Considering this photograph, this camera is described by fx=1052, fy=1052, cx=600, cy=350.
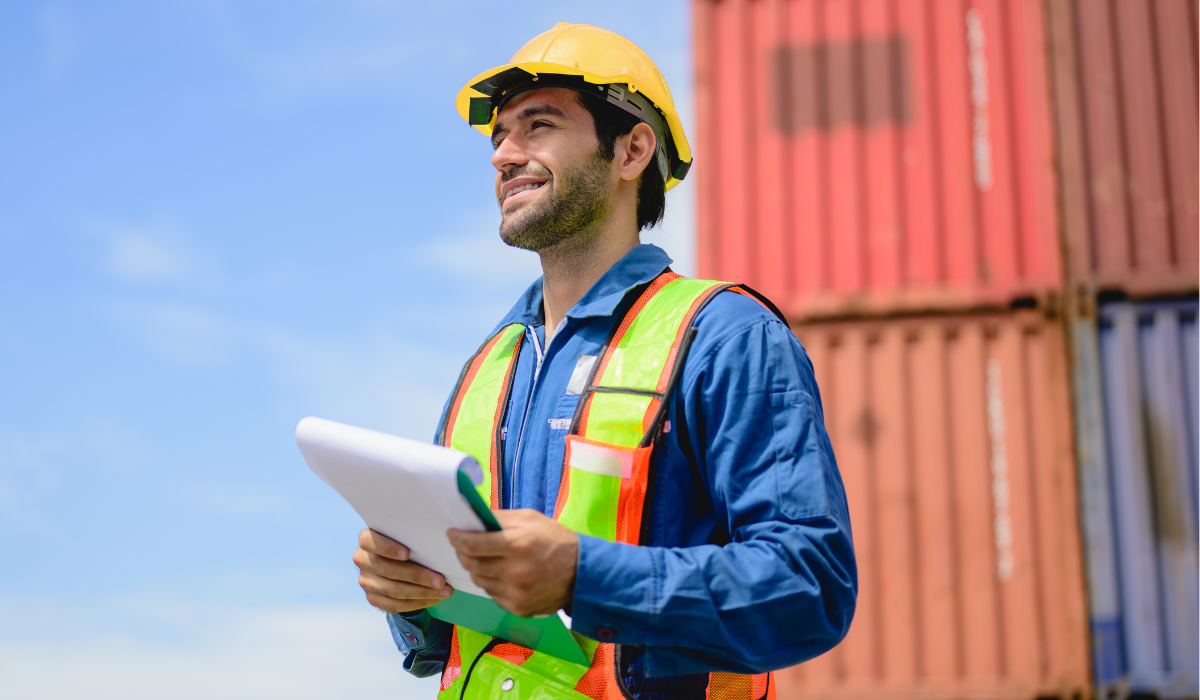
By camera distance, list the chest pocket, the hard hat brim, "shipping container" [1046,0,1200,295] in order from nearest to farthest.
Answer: the chest pocket
the hard hat brim
"shipping container" [1046,0,1200,295]

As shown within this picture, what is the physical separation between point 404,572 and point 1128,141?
785 centimetres

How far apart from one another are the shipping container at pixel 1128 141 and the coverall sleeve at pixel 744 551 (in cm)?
672

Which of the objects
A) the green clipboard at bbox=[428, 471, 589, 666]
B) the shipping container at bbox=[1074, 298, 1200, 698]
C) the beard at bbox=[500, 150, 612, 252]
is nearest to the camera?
the green clipboard at bbox=[428, 471, 589, 666]

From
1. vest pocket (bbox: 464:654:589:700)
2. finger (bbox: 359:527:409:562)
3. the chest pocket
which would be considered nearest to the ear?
the chest pocket

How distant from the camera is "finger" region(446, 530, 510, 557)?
167 cm

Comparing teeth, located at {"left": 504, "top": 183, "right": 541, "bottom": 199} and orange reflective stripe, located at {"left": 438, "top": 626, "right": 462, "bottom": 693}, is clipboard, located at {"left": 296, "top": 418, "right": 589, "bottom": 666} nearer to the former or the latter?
orange reflective stripe, located at {"left": 438, "top": 626, "right": 462, "bottom": 693}

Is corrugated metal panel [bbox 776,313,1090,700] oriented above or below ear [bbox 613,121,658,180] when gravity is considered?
below

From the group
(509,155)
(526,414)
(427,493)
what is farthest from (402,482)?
(509,155)

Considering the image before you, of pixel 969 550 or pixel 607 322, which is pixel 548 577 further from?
pixel 969 550

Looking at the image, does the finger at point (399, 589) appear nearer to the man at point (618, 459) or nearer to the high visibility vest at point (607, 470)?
the man at point (618, 459)

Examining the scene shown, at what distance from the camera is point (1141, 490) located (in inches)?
294

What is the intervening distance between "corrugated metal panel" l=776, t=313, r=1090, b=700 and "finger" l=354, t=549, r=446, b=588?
6204 millimetres

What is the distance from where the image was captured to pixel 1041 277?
7.96 metres

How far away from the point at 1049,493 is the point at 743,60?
4.26 meters
